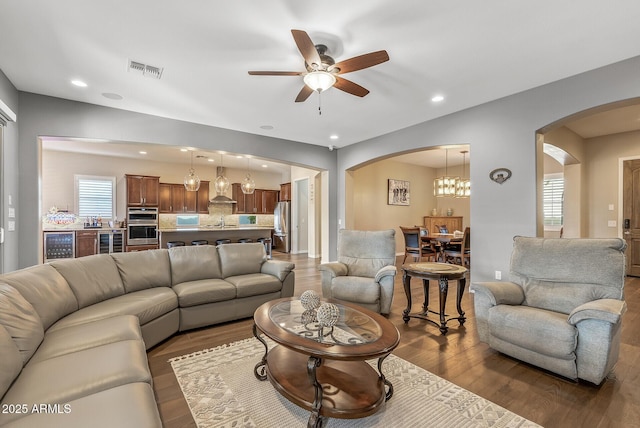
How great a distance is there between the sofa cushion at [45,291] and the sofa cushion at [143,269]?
0.59 metres

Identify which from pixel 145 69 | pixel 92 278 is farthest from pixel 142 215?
pixel 92 278

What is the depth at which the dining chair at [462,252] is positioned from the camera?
5732 millimetres

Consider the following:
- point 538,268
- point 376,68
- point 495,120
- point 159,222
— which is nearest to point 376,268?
point 538,268

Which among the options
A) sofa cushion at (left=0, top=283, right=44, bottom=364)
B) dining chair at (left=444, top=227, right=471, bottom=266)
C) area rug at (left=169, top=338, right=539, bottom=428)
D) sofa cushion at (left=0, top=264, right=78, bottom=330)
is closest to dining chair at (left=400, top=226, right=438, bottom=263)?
dining chair at (left=444, top=227, right=471, bottom=266)

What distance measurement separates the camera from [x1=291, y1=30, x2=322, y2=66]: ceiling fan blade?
2112mm

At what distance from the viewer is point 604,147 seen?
5801mm

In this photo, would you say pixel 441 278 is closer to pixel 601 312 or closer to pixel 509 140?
pixel 601 312

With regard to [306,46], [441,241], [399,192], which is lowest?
[441,241]

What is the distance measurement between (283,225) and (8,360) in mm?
8353

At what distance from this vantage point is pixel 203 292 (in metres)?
3.08

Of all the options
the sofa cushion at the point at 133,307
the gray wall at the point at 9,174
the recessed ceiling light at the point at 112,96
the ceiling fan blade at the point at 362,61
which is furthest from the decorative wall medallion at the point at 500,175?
the gray wall at the point at 9,174

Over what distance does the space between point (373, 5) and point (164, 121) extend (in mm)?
3970

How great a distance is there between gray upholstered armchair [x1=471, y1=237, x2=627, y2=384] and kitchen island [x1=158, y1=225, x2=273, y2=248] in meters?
5.42

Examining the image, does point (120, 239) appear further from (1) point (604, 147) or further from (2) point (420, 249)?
(1) point (604, 147)
